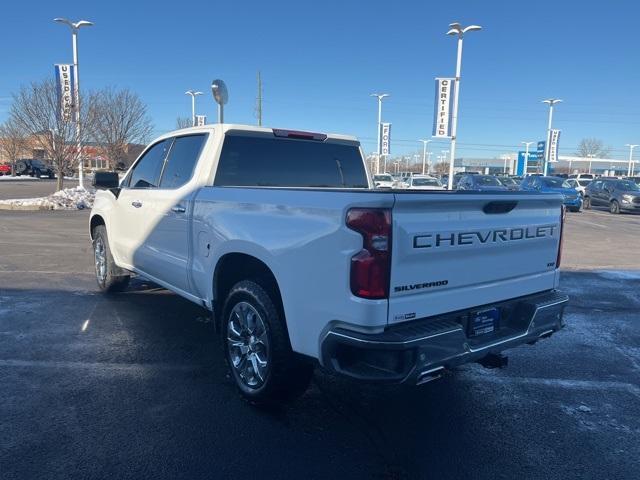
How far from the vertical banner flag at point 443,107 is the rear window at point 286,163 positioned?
21280 millimetres

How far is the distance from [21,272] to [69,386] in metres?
4.85

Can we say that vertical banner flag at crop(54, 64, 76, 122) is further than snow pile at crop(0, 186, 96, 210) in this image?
Yes

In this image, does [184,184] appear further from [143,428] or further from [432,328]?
[432,328]

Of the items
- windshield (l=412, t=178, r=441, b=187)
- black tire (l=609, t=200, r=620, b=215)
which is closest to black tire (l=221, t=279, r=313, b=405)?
windshield (l=412, t=178, r=441, b=187)

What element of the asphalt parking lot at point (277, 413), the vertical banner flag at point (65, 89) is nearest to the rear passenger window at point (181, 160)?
the asphalt parking lot at point (277, 413)

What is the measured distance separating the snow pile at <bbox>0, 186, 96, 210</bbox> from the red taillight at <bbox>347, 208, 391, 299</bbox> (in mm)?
18881

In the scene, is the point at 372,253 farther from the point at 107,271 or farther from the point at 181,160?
the point at 107,271

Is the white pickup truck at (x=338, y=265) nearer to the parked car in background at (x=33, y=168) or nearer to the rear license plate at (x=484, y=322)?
the rear license plate at (x=484, y=322)

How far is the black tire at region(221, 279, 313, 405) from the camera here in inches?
133

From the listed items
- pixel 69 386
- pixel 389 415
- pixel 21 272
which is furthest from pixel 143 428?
pixel 21 272

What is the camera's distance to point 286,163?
193 inches

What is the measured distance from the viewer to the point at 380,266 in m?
2.74

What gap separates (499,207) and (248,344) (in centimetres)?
197

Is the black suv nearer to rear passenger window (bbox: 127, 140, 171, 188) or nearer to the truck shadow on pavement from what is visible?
the truck shadow on pavement
